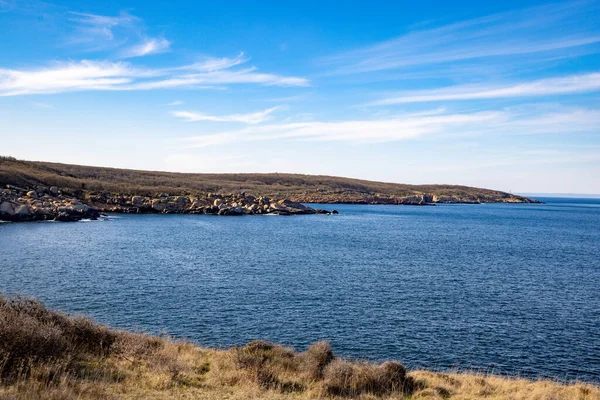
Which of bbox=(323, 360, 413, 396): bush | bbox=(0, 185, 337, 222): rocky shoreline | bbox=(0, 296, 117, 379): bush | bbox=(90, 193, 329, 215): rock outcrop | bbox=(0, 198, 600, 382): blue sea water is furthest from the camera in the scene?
bbox=(90, 193, 329, 215): rock outcrop

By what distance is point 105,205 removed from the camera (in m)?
119

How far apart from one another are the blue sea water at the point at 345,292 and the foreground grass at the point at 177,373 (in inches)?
260

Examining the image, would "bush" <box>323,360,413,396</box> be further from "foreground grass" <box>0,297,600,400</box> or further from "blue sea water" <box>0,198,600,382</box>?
"blue sea water" <box>0,198,600,382</box>

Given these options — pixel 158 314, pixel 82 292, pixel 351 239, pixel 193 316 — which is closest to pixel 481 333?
pixel 193 316

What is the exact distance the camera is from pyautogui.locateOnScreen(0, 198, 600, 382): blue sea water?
87.0ft

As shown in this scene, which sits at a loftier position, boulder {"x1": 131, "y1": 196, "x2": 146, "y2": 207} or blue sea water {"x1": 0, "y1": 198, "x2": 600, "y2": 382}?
boulder {"x1": 131, "y1": 196, "x2": 146, "y2": 207}

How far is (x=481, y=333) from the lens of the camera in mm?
28922

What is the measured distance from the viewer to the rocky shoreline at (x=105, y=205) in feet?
298

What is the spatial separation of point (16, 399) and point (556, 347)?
27.5 metres

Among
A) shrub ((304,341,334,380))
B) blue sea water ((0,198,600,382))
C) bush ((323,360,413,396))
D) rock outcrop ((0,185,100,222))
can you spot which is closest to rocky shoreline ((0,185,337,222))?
rock outcrop ((0,185,100,222))

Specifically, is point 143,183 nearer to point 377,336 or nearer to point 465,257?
point 465,257

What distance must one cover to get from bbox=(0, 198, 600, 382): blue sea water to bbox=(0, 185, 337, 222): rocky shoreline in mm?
18085

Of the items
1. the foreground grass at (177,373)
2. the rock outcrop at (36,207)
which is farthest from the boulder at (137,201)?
the foreground grass at (177,373)

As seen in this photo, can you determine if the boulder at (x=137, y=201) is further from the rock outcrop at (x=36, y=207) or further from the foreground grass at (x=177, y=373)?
the foreground grass at (x=177, y=373)
